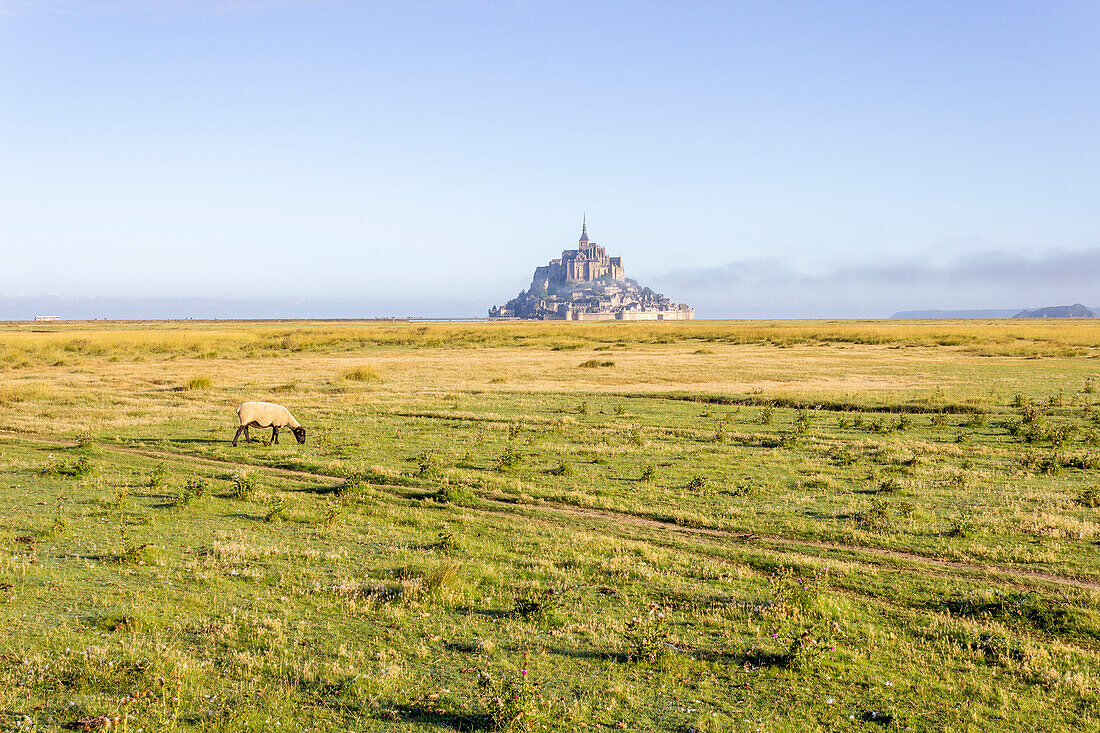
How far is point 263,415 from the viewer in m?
25.6

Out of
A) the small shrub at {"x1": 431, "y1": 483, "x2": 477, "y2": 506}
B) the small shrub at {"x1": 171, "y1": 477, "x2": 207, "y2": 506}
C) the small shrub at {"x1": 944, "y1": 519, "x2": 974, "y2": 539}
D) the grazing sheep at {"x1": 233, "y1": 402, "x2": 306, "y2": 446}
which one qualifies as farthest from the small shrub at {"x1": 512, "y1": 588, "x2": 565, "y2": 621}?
the grazing sheep at {"x1": 233, "y1": 402, "x2": 306, "y2": 446}

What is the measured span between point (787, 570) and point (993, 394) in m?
32.7

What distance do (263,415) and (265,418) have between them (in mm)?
131

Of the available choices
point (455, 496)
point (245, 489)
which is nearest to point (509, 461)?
point (455, 496)

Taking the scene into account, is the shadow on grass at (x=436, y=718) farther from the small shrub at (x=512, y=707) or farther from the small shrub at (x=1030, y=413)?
the small shrub at (x=1030, y=413)

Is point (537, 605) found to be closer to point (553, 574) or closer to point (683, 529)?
point (553, 574)

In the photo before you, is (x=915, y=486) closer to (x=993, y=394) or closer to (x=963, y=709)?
(x=963, y=709)

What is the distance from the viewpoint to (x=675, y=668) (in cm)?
916

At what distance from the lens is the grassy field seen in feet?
27.2

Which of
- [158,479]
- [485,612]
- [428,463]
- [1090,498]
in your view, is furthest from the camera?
[428,463]

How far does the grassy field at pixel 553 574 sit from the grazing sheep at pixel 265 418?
2.23ft

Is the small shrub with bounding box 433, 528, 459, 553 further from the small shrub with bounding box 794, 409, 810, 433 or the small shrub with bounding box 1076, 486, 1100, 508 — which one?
the small shrub with bounding box 794, 409, 810, 433

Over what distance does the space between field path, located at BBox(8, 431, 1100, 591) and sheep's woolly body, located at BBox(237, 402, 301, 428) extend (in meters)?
2.25

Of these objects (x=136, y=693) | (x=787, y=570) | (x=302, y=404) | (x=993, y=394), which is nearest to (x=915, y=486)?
(x=787, y=570)
